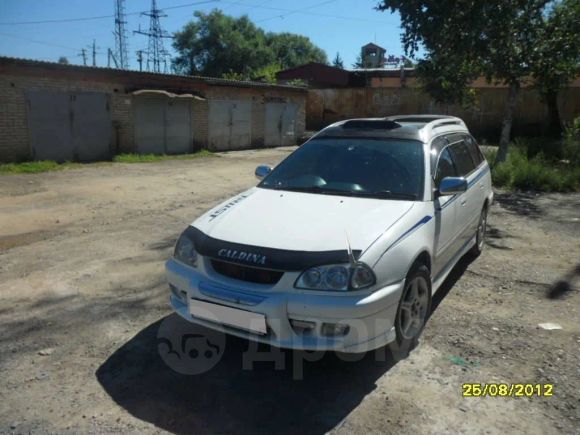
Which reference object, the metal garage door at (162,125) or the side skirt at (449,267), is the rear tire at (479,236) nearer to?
the side skirt at (449,267)

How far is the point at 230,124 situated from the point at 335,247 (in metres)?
17.3

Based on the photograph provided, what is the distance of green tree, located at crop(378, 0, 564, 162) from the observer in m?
9.94

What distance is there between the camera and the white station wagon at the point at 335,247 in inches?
114

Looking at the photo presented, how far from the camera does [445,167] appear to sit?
4316mm

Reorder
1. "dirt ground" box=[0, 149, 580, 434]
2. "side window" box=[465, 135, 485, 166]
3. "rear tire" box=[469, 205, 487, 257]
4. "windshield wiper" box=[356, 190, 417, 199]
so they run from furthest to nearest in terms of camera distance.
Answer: "rear tire" box=[469, 205, 487, 257], "side window" box=[465, 135, 485, 166], "windshield wiper" box=[356, 190, 417, 199], "dirt ground" box=[0, 149, 580, 434]

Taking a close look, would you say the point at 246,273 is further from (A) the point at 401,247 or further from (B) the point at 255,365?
(A) the point at 401,247

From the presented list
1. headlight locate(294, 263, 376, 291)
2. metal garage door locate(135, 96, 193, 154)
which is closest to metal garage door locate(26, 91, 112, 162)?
metal garage door locate(135, 96, 193, 154)

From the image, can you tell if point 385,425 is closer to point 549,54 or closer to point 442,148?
point 442,148

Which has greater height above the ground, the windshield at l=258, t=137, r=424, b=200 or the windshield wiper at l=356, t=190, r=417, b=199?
the windshield at l=258, t=137, r=424, b=200

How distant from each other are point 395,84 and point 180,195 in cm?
2923

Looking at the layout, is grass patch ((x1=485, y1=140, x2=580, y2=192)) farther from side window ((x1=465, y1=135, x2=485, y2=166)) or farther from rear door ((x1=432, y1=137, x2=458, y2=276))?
rear door ((x1=432, y1=137, x2=458, y2=276))

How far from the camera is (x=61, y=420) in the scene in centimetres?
276
